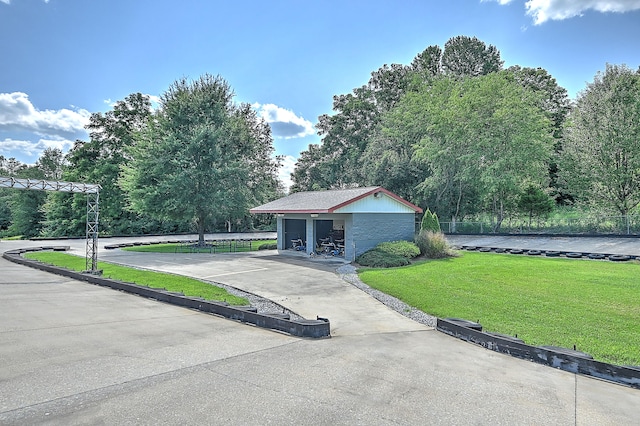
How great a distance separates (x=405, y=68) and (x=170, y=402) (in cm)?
4293

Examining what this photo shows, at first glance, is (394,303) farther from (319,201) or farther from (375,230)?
(319,201)

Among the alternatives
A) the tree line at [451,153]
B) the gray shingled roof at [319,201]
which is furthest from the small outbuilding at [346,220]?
the tree line at [451,153]

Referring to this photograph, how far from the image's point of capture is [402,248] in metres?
16.9

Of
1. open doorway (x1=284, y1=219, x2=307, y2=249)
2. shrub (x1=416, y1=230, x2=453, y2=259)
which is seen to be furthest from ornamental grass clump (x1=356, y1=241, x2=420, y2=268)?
open doorway (x1=284, y1=219, x2=307, y2=249)

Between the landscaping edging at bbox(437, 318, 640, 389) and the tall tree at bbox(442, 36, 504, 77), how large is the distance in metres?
40.9

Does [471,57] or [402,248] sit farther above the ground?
[471,57]

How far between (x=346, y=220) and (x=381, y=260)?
3.14m

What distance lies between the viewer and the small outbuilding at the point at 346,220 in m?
17.6

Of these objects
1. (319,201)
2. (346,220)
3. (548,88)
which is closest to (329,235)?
(319,201)

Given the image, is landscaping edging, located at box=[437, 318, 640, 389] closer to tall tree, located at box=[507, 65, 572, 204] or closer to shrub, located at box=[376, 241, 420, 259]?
shrub, located at box=[376, 241, 420, 259]

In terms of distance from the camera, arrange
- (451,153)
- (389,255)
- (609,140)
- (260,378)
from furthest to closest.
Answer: (451,153)
(609,140)
(389,255)
(260,378)

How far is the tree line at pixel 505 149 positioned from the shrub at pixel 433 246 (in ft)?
29.2

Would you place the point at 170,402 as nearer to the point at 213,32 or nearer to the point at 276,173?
the point at 213,32

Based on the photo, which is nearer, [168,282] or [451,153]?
[168,282]
